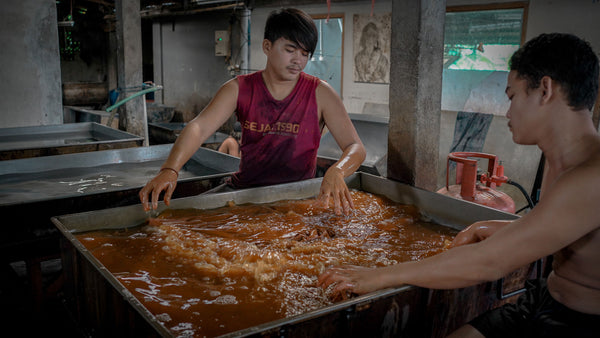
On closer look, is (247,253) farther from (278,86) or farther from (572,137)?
(572,137)

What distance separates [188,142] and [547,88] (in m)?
2.08

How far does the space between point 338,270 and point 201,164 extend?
150 inches

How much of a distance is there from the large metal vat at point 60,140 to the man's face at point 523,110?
489 centimetres

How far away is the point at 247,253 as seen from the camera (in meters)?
2.38

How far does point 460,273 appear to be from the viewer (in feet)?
5.86

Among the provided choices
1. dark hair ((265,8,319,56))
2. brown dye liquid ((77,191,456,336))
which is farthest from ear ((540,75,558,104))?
dark hair ((265,8,319,56))

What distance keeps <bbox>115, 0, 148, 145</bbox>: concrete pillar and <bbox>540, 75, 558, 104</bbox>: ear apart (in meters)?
6.62

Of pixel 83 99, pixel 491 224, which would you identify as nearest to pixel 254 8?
pixel 83 99

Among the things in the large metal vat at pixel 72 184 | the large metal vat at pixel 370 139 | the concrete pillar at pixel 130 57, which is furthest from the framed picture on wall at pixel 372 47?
the large metal vat at pixel 72 184

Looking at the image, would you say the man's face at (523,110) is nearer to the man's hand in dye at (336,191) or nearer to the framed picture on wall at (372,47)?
the man's hand in dye at (336,191)

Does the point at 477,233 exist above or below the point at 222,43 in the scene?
below

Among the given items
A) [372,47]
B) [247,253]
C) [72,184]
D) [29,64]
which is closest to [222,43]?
[372,47]

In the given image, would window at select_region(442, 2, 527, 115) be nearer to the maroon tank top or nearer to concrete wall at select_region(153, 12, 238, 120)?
the maroon tank top

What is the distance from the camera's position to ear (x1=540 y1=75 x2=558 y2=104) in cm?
173
